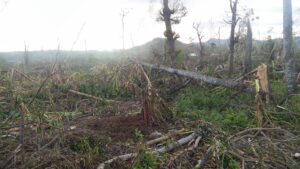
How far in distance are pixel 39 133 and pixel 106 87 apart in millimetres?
4506

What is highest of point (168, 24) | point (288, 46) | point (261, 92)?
point (168, 24)

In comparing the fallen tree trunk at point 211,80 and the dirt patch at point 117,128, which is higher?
the fallen tree trunk at point 211,80

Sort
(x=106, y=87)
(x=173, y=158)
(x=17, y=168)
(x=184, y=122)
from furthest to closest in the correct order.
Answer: (x=106, y=87) < (x=184, y=122) < (x=173, y=158) < (x=17, y=168)

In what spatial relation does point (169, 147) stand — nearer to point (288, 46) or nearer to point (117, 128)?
point (117, 128)

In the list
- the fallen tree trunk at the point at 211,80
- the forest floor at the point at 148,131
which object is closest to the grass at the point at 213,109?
the forest floor at the point at 148,131

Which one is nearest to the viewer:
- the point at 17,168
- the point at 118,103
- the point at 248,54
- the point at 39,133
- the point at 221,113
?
the point at 17,168

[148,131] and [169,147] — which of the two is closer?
[169,147]

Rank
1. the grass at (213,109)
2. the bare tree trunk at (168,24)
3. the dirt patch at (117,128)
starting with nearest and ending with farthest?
the dirt patch at (117,128), the grass at (213,109), the bare tree trunk at (168,24)

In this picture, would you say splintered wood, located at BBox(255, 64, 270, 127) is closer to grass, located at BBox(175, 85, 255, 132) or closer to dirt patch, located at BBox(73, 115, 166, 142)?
grass, located at BBox(175, 85, 255, 132)

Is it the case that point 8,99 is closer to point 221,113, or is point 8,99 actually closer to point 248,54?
point 221,113

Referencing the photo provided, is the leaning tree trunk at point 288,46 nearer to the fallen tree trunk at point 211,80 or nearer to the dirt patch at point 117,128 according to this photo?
the fallen tree trunk at point 211,80

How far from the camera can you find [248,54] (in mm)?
11086

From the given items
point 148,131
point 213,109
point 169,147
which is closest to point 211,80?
point 213,109

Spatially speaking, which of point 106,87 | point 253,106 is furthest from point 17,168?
point 106,87
